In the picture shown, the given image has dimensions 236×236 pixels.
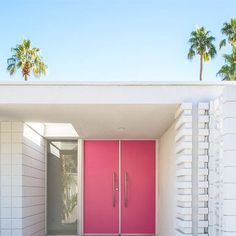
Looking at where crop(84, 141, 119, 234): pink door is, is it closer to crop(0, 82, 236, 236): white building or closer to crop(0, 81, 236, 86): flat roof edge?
crop(0, 82, 236, 236): white building

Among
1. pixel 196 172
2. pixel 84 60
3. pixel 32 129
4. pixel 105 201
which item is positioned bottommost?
pixel 105 201

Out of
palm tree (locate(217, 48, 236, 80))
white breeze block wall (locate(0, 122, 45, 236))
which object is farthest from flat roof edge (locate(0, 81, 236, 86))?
palm tree (locate(217, 48, 236, 80))

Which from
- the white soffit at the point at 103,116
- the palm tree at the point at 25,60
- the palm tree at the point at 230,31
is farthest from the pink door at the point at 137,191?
the palm tree at the point at 25,60

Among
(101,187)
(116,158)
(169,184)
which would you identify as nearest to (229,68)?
(116,158)

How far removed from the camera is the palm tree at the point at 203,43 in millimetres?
20047

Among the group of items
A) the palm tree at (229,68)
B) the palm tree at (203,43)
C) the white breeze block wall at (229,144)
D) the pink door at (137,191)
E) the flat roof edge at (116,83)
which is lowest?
the pink door at (137,191)

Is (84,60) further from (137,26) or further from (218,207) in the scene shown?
(218,207)

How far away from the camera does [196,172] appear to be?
5391 millimetres

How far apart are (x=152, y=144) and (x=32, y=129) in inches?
130

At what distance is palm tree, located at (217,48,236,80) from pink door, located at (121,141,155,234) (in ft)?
27.6

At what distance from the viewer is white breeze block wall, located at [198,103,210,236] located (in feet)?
17.3

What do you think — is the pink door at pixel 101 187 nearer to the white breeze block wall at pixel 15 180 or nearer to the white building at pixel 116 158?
the white building at pixel 116 158

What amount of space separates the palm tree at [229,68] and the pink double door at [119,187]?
27.2 ft

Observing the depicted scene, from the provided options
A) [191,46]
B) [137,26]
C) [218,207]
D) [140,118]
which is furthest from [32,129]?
[191,46]
